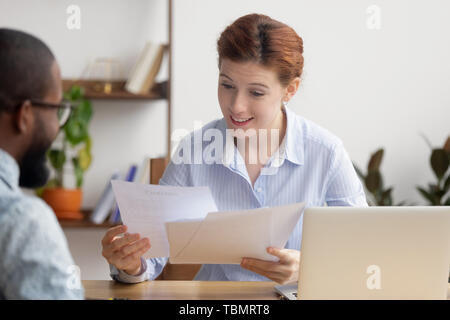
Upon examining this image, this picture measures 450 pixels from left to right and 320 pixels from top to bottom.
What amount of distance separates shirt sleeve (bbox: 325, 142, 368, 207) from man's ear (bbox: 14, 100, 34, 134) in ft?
3.47

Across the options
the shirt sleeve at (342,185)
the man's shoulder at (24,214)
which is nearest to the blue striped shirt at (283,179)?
the shirt sleeve at (342,185)

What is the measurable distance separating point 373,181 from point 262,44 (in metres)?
1.29

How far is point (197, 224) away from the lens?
1.26 m

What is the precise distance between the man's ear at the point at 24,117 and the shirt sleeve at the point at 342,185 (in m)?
1.06

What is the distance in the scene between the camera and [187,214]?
1.33m

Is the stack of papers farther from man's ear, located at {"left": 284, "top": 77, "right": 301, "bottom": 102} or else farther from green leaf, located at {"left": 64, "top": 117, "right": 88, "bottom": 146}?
green leaf, located at {"left": 64, "top": 117, "right": 88, "bottom": 146}

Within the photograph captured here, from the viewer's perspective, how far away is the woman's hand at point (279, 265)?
1328 millimetres

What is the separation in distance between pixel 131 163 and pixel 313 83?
103 cm

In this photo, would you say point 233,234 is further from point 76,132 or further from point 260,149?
point 76,132

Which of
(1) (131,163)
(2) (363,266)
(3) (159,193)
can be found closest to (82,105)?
(1) (131,163)

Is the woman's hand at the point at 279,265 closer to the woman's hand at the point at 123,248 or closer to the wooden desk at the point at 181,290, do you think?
the wooden desk at the point at 181,290

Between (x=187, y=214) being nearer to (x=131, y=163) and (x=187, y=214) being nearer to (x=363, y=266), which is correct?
(x=363, y=266)

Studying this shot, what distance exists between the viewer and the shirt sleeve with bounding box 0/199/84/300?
2.40ft

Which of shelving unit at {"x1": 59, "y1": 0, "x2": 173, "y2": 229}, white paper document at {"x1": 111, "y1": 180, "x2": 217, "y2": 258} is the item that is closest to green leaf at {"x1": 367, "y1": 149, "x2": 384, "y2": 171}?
shelving unit at {"x1": 59, "y1": 0, "x2": 173, "y2": 229}
